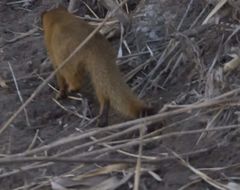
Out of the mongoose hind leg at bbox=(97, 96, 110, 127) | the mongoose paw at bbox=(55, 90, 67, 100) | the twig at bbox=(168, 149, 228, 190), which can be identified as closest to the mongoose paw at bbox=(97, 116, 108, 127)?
the mongoose hind leg at bbox=(97, 96, 110, 127)

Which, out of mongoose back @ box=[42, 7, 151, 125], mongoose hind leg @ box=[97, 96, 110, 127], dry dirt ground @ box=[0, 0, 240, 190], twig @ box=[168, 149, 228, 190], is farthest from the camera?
mongoose hind leg @ box=[97, 96, 110, 127]

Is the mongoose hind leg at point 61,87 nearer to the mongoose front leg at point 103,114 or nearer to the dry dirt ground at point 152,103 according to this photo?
the dry dirt ground at point 152,103

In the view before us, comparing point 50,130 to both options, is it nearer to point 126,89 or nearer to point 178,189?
point 126,89

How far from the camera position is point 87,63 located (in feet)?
13.1

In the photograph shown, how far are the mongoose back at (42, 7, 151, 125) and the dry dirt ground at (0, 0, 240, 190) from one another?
125 millimetres

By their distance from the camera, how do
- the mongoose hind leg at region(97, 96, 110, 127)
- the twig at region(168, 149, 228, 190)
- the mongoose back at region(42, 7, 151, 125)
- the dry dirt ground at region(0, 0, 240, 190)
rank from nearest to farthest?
1. the twig at region(168, 149, 228, 190)
2. the dry dirt ground at region(0, 0, 240, 190)
3. the mongoose back at region(42, 7, 151, 125)
4. the mongoose hind leg at region(97, 96, 110, 127)

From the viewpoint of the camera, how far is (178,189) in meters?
3.19

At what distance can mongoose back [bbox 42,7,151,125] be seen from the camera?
372 centimetres

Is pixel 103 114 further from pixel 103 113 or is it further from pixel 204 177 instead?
pixel 204 177

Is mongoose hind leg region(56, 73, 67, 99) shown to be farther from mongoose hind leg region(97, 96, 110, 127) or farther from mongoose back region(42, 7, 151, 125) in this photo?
mongoose hind leg region(97, 96, 110, 127)

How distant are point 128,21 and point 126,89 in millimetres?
997

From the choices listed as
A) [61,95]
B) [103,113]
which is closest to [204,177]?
[103,113]

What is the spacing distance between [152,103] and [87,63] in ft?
1.23

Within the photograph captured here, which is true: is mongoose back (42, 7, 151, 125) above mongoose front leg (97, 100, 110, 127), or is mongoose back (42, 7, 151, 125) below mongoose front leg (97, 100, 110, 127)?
above
